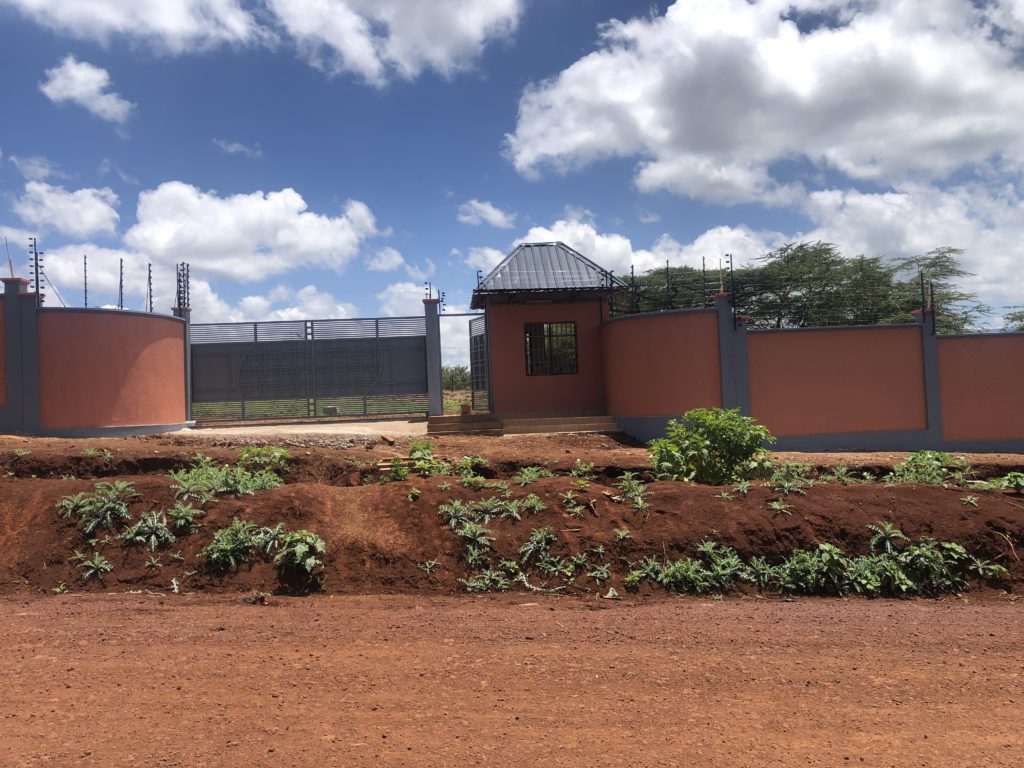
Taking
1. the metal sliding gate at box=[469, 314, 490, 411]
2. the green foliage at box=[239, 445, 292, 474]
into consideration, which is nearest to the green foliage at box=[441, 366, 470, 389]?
the metal sliding gate at box=[469, 314, 490, 411]

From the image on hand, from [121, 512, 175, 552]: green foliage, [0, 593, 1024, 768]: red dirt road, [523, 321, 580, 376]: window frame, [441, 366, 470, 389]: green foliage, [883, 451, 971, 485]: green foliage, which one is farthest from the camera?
[441, 366, 470, 389]: green foliage

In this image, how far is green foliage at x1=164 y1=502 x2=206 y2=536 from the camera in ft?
20.6

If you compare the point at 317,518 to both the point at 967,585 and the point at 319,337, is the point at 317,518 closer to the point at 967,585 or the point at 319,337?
the point at 967,585

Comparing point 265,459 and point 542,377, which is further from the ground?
point 542,377

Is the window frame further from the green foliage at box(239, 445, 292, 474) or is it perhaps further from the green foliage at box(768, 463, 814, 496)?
the green foliage at box(768, 463, 814, 496)

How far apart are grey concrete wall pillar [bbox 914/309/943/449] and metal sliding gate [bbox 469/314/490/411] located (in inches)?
397

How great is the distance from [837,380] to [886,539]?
35.2ft

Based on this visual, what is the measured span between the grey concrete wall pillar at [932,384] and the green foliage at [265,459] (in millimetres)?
14014

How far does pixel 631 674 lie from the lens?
375 cm

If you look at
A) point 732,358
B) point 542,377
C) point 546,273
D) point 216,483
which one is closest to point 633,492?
point 216,483

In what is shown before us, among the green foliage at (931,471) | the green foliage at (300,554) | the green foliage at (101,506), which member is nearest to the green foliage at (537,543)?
the green foliage at (300,554)

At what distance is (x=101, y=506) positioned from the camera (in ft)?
21.1

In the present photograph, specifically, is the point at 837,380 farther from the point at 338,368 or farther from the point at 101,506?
the point at 101,506

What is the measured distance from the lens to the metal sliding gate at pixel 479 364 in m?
18.7
